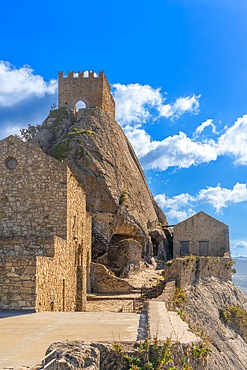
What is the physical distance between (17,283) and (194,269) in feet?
→ 61.7

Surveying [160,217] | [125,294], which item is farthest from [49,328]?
[160,217]

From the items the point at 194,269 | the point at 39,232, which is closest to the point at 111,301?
the point at 39,232

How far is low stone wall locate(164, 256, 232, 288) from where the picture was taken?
24.1m

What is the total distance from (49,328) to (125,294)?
17621mm

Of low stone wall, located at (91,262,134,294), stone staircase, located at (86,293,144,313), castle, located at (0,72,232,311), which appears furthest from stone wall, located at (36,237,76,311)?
low stone wall, located at (91,262,134,294)

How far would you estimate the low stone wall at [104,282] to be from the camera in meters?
26.2

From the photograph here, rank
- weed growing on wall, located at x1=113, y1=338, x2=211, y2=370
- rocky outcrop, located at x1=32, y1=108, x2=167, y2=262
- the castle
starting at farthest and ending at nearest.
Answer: rocky outcrop, located at x1=32, y1=108, x2=167, y2=262 < the castle < weed growing on wall, located at x1=113, y1=338, x2=211, y2=370

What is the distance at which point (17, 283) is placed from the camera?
36.8 feet

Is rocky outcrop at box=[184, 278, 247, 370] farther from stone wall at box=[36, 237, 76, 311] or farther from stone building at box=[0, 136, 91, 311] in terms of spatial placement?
stone building at box=[0, 136, 91, 311]

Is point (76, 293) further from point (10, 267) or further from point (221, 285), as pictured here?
point (221, 285)

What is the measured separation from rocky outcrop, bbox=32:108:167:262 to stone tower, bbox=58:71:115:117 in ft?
4.43

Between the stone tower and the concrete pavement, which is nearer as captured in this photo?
the concrete pavement

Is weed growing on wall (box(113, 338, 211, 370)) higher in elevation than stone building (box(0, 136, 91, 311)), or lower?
lower

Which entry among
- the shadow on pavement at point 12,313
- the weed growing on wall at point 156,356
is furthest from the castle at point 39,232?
the weed growing on wall at point 156,356
